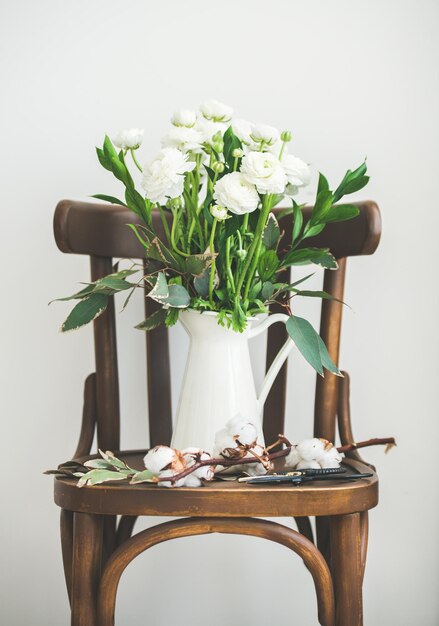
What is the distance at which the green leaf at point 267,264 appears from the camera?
0.94 metres

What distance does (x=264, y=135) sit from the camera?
0.89 metres

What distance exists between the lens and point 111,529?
116 cm

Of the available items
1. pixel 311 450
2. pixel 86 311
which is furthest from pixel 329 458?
pixel 86 311

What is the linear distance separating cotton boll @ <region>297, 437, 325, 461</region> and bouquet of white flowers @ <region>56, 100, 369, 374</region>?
0.09 metres

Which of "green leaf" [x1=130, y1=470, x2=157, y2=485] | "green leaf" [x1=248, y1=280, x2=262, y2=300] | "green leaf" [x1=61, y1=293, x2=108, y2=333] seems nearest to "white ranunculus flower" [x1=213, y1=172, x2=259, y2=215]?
"green leaf" [x1=248, y1=280, x2=262, y2=300]

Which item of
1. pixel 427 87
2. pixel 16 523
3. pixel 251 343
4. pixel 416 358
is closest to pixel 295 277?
pixel 251 343

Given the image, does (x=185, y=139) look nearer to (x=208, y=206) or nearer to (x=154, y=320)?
(x=208, y=206)

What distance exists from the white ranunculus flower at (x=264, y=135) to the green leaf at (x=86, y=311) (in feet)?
0.94

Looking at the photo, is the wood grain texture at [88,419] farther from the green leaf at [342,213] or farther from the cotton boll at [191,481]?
the green leaf at [342,213]

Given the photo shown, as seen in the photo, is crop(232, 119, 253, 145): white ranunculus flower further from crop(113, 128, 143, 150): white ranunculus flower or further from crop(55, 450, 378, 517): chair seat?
crop(55, 450, 378, 517): chair seat

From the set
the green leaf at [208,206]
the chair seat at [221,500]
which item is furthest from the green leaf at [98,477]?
the green leaf at [208,206]

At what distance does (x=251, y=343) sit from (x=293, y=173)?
0.48 metres

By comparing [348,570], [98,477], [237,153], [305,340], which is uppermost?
[237,153]

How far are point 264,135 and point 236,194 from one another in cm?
9
